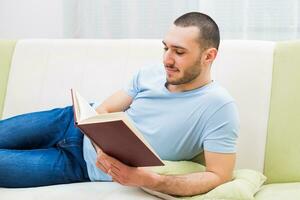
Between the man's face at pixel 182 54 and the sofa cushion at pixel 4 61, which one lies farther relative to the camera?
the sofa cushion at pixel 4 61

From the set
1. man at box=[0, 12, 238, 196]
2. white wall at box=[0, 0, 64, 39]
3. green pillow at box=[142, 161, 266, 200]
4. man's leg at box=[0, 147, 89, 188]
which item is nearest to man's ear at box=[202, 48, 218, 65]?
man at box=[0, 12, 238, 196]

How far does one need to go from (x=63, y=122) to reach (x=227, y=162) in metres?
0.66

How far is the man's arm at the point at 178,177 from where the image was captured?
56.1 inches

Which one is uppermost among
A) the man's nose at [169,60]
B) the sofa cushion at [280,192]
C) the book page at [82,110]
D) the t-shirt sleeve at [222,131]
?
the man's nose at [169,60]

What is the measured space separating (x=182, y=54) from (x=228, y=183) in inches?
17.7

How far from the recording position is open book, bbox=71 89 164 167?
1.23 metres

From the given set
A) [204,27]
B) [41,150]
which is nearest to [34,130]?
[41,150]

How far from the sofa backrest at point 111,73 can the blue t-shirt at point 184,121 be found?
8.0 inches

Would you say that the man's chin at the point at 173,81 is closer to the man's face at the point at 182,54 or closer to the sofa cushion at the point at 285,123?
the man's face at the point at 182,54

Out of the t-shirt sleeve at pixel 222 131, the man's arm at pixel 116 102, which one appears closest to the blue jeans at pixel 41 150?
the man's arm at pixel 116 102

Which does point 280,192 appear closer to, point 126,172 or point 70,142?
point 126,172

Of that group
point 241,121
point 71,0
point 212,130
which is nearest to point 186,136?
point 212,130

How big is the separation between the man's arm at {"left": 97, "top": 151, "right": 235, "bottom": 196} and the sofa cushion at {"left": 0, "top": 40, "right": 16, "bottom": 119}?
0.88 meters

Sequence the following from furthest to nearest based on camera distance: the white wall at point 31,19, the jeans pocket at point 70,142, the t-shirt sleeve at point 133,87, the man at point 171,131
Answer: the white wall at point 31,19 < the t-shirt sleeve at point 133,87 < the jeans pocket at point 70,142 < the man at point 171,131
